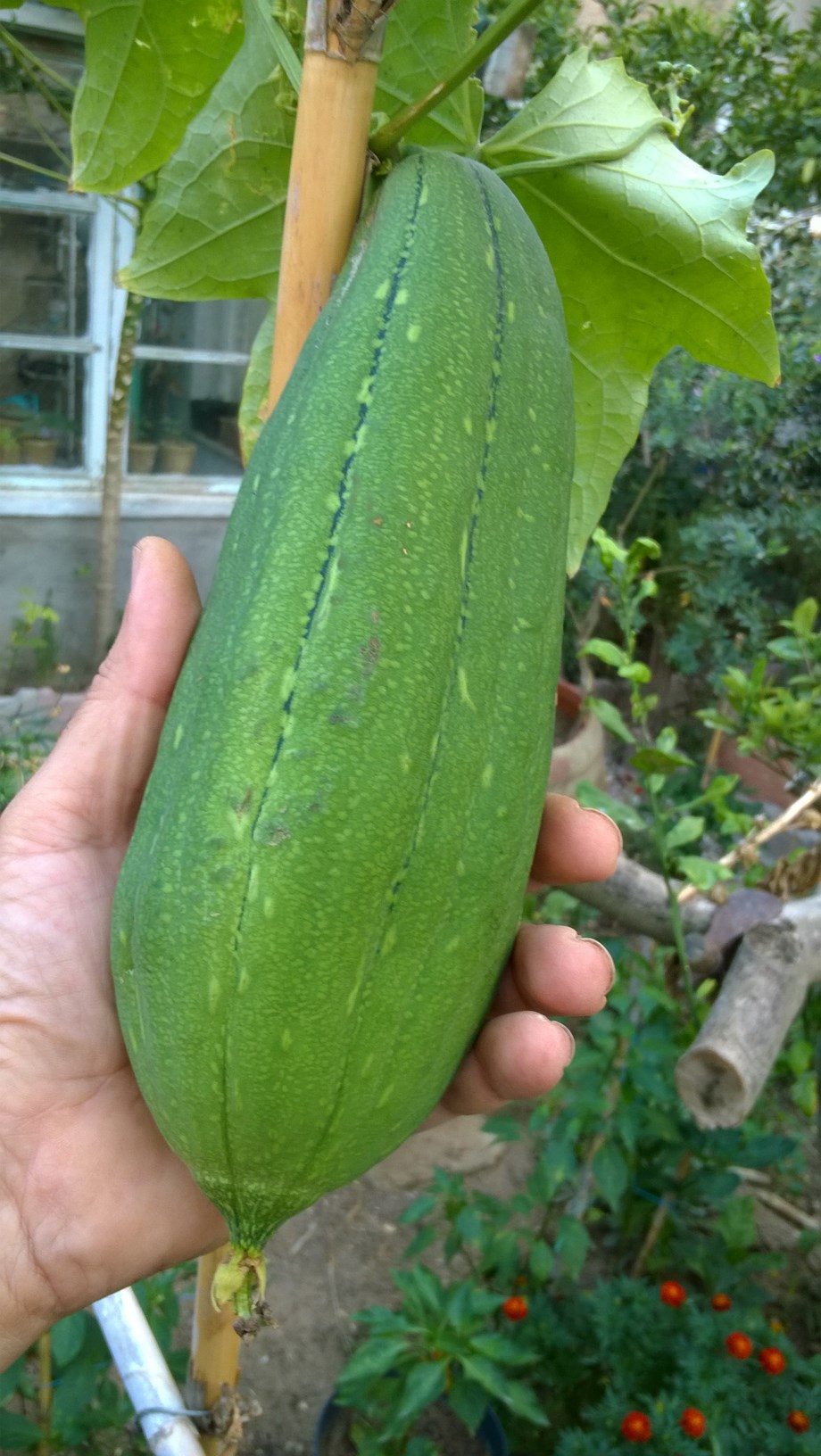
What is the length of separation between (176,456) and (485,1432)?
3.70 m

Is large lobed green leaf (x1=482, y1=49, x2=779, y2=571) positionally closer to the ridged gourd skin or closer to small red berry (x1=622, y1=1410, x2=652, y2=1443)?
the ridged gourd skin

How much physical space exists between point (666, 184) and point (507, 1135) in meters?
1.38

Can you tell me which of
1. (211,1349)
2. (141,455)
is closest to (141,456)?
(141,455)

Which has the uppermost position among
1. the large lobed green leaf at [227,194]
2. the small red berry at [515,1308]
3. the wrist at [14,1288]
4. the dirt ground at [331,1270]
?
the large lobed green leaf at [227,194]

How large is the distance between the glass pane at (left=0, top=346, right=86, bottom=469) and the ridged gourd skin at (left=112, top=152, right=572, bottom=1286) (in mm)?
3624

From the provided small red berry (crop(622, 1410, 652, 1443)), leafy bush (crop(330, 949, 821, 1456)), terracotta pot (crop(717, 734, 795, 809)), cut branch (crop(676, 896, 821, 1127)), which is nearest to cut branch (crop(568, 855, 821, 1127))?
cut branch (crop(676, 896, 821, 1127))

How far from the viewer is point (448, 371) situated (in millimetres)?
769

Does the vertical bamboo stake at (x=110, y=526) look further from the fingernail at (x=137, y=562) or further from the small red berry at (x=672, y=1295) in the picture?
the small red berry at (x=672, y=1295)

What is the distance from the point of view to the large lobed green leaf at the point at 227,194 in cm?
91

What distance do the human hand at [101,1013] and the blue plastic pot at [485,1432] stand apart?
97cm

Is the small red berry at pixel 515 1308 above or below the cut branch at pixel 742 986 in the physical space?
below

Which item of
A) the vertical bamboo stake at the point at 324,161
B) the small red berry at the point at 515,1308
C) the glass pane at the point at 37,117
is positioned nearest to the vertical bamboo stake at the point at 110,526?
the glass pane at the point at 37,117

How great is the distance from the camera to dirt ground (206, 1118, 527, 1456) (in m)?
2.03

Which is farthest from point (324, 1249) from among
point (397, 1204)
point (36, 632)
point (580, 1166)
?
point (36, 632)
